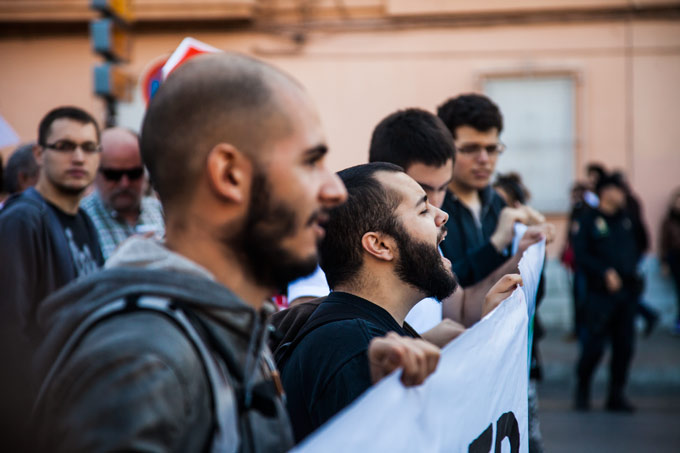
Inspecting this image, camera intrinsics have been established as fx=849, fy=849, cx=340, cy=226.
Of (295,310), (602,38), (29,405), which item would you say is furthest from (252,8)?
(29,405)

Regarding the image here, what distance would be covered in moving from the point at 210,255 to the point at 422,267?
1158 millimetres

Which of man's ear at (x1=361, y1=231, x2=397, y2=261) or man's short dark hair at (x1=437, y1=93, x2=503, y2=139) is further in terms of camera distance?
man's short dark hair at (x1=437, y1=93, x2=503, y2=139)

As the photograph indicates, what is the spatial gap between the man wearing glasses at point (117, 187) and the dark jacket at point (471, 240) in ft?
6.22

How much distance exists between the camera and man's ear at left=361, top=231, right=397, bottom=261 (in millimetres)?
2471

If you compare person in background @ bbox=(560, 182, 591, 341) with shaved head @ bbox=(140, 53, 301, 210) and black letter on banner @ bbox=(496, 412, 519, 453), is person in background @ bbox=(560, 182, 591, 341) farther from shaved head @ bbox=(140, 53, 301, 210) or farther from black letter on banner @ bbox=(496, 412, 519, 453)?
shaved head @ bbox=(140, 53, 301, 210)

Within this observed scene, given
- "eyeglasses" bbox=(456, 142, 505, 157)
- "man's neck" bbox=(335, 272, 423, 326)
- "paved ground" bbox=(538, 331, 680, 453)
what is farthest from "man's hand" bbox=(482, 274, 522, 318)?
"paved ground" bbox=(538, 331, 680, 453)

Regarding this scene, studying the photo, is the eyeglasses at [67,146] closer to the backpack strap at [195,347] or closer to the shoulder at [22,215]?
the shoulder at [22,215]

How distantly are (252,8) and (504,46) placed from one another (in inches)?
143

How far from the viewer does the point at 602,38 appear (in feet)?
39.3

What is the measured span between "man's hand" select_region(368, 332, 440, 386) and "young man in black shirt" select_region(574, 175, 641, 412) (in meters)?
6.59

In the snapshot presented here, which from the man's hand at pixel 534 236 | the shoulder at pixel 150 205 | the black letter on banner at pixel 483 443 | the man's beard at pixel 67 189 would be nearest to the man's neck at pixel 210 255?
the black letter on banner at pixel 483 443

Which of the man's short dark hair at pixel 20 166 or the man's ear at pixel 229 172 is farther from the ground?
the man's ear at pixel 229 172

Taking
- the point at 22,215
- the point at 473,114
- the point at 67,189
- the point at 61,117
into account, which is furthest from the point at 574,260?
the point at 22,215

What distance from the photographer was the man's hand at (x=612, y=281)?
782 cm
